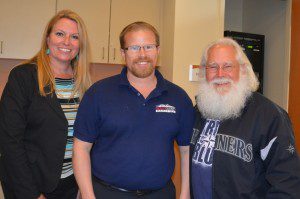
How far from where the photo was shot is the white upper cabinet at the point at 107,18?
3.19 metres

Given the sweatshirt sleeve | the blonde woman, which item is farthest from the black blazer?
the sweatshirt sleeve

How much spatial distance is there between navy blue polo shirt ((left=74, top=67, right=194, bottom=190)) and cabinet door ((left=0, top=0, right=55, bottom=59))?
1.72 m

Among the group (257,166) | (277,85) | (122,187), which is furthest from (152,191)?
(277,85)

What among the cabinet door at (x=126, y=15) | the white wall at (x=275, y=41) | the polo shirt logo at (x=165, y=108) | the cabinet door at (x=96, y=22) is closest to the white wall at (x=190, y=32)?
the cabinet door at (x=126, y=15)

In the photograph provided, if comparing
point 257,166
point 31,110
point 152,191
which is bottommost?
point 152,191

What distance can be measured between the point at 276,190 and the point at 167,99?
2.23 ft

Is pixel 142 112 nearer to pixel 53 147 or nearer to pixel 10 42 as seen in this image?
pixel 53 147

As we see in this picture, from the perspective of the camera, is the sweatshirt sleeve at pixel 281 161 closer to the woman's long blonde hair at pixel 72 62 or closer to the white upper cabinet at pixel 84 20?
the woman's long blonde hair at pixel 72 62

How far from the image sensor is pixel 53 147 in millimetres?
1601

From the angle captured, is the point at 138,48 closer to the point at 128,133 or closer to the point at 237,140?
the point at 128,133

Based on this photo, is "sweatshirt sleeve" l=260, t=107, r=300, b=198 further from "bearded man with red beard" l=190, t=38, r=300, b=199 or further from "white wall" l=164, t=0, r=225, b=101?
"white wall" l=164, t=0, r=225, b=101

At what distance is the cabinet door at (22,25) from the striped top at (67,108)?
148 centimetres

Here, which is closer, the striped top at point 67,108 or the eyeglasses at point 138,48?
the eyeglasses at point 138,48

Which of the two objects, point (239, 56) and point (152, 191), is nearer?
point (152, 191)
